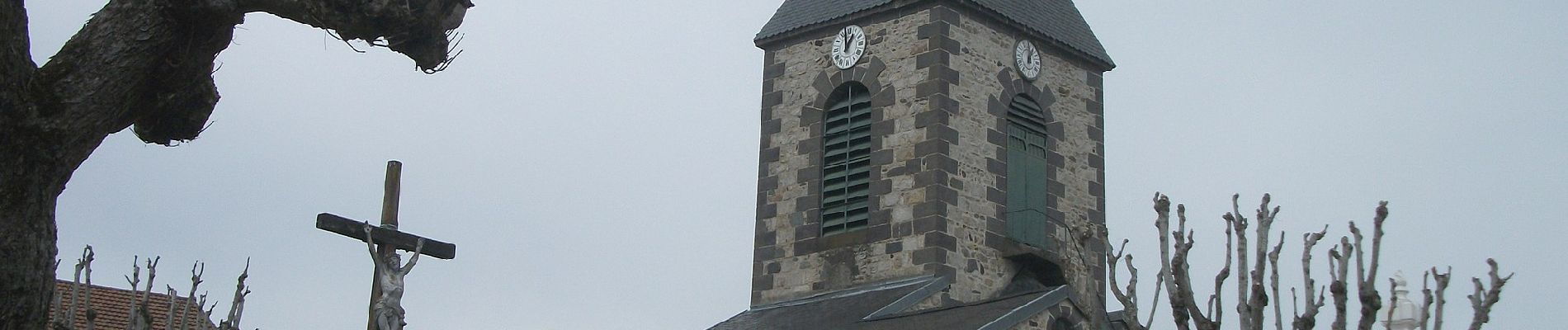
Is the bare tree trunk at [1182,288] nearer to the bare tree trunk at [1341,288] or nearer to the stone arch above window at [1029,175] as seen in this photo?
the bare tree trunk at [1341,288]

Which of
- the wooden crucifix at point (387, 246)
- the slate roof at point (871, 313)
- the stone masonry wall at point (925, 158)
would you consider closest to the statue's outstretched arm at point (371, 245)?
the wooden crucifix at point (387, 246)

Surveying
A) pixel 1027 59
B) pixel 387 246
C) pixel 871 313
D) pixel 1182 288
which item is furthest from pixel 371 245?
pixel 1027 59

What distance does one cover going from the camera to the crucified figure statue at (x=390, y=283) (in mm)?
10367

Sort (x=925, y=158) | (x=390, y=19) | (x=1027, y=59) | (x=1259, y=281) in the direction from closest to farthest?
1. (x=390, y=19)
2. (x=1259, y=281)
3. (x=925, y=158)
4. (x=1027, y=59)

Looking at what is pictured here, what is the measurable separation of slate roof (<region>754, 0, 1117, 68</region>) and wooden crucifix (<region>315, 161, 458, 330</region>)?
11199 mm

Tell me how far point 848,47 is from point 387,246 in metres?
11.4

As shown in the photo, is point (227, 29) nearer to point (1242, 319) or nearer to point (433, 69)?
point (433, 69)

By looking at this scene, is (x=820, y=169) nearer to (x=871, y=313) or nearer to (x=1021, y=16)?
(x=1021, y=16)

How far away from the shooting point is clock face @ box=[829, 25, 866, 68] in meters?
21.5

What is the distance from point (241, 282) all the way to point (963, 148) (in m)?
8.91

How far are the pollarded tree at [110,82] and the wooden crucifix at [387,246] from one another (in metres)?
4.19

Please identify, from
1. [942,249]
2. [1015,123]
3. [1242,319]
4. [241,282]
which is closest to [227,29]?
[1242,319]

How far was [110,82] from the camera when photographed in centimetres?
555

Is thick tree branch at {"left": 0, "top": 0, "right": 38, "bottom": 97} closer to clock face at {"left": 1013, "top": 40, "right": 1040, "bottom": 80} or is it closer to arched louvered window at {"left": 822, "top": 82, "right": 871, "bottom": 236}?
arched louvered window at {"left": 822, "top": 82, "right": 871, "bottom": 236}
